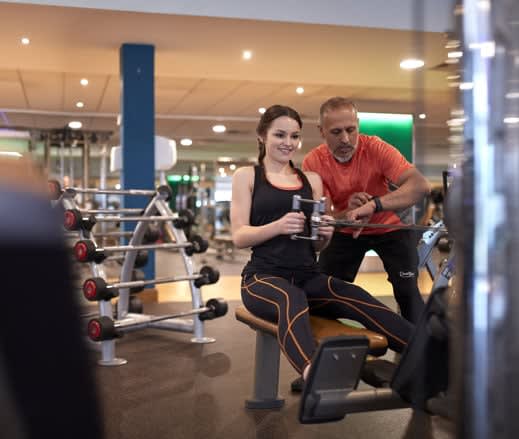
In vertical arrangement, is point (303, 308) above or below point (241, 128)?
below

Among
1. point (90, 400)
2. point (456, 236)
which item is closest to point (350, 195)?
point (456, 236)

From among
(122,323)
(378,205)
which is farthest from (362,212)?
(122,323)

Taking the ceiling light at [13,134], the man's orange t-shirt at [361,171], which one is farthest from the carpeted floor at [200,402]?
the ceiling light at [13,134]

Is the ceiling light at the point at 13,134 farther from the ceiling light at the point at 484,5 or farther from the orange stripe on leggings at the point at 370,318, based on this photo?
the ceiling light at the point at 484,5

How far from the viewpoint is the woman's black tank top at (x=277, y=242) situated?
2602 millimetres

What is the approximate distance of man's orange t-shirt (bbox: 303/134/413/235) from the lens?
298 centimetres

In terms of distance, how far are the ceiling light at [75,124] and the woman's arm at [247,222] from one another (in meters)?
8.88

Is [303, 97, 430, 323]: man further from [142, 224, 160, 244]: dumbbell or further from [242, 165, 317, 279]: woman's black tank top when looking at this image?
[142, 224, 160, 244]: dumbbell

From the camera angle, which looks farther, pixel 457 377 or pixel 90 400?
pixel 457 377

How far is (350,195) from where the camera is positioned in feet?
9.90

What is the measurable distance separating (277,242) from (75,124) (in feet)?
30.4

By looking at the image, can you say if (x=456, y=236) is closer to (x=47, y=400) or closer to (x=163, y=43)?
(x=47, y=400)

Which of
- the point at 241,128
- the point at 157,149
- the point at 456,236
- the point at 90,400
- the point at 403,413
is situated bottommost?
the point at 403,413

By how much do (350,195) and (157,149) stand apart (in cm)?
384
